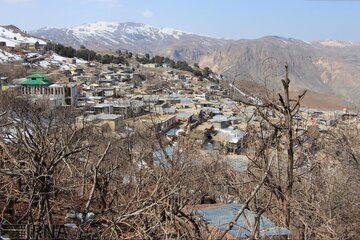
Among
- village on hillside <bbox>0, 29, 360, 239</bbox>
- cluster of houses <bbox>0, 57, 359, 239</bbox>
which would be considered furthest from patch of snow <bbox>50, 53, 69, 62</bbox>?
cluster of houses <bbox>0, 57, 359, 239</bbox>

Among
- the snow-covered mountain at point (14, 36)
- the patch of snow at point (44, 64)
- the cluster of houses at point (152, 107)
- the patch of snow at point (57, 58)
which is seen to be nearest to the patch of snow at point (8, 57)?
the patch of snow at point (44, 64)

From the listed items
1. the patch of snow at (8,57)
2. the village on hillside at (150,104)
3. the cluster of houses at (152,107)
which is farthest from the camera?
the patch of snow at (8,57)

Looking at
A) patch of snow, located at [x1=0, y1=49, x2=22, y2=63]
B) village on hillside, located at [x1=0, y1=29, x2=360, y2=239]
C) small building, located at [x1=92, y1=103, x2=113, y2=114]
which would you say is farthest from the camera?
patch of snow, located at [x1=0, y1=49, x2=22, y2=63]

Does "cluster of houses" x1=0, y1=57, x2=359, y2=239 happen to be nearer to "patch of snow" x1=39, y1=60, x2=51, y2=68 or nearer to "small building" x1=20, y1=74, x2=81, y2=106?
"small building" x1=20, y1=74, x2=81, y2=106

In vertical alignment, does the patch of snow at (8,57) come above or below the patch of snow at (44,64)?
above

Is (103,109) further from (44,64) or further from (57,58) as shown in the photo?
(57,58)

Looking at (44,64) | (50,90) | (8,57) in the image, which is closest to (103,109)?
(50,90)

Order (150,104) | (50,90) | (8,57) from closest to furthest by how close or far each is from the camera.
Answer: (150,104)
(50,90)
(8,57)

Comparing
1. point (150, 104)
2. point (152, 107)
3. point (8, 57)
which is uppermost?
point (150, 104)

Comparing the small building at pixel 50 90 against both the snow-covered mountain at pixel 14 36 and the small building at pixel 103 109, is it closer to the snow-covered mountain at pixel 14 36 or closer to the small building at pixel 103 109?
the small building at pixel 103 109

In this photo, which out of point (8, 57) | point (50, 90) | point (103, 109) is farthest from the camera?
point (8, 57)

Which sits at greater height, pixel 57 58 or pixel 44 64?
pixel 57 58
